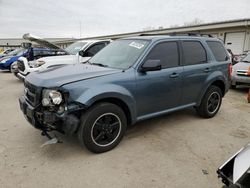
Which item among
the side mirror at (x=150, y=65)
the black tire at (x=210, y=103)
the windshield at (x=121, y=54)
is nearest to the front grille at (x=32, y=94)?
the windshield at (x=121, y=54)

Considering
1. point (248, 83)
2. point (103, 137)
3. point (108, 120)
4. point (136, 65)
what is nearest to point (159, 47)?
point (136, 65)

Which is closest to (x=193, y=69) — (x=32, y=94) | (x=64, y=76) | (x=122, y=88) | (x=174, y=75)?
(x=174, y=75)

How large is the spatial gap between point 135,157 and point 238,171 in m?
1.76

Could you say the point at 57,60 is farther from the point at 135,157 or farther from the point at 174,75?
the point at 135,157

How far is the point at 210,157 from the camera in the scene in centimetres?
346

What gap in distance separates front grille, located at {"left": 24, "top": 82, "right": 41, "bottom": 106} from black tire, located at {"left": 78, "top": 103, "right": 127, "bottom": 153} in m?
Result: 0.73

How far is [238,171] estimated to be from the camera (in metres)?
1.90

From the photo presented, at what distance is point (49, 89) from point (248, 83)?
24.3 feet

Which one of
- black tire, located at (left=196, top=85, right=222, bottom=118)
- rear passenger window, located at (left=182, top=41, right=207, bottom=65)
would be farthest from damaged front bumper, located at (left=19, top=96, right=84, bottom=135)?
black tire, located at (left=196, top=85, right=222, bottom=118)

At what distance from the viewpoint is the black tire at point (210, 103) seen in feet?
16.4

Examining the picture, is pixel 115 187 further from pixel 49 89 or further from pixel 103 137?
pixel 49 89

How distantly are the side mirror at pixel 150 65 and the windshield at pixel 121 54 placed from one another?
0.23 m

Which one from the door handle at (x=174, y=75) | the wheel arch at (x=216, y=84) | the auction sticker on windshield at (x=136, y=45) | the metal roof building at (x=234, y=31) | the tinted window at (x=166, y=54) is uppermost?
the metal roof building at (x=234, y=31)

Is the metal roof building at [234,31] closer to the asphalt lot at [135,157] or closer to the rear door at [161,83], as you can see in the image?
the asphalt lot at [135,157]
